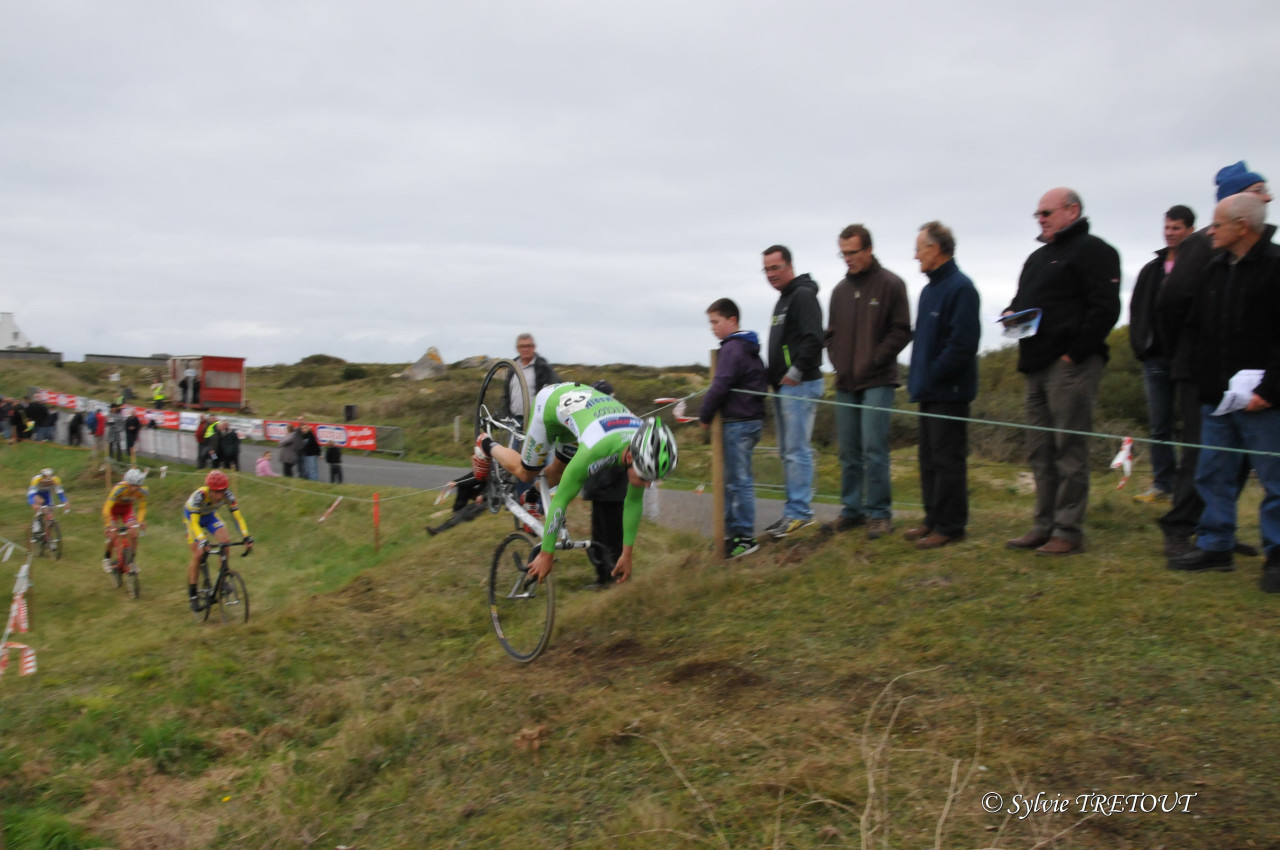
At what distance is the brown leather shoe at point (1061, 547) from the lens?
6.20m

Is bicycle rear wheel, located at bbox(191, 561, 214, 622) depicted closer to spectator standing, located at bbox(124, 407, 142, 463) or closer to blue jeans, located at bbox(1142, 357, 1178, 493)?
blue jeans, located at bbox(1142, 357, 1178, 493)

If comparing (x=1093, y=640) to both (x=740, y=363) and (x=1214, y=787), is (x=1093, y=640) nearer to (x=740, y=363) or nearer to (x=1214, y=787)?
(x=1214, y=787)

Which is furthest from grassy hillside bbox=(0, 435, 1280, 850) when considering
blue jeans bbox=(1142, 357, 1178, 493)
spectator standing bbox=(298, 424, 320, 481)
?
spectator standing bbox=(298, 424, 320, 481)

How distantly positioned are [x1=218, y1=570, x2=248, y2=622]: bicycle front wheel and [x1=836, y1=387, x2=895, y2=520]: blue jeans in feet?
25.6

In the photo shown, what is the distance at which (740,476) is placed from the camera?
7629 mm

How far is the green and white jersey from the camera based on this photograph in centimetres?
628

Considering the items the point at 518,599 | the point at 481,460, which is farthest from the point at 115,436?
the point at 518,599

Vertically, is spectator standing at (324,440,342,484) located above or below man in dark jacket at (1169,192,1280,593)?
below

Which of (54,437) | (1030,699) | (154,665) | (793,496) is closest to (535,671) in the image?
(793,496)

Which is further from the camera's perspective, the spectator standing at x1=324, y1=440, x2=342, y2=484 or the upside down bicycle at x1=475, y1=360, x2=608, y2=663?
the spectator standing at x1=324, y1=440, x2=342, y2=484

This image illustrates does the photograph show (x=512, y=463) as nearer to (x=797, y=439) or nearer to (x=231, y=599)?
(x=797, y=439)

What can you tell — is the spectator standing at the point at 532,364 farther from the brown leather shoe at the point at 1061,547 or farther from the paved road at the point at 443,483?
the brown leather shoe at the point at 1061,547

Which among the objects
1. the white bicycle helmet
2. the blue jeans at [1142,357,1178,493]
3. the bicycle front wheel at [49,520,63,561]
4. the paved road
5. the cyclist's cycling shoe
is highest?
the blue jeans at [1142,357,1178,493]

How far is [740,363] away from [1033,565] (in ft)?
8.93
